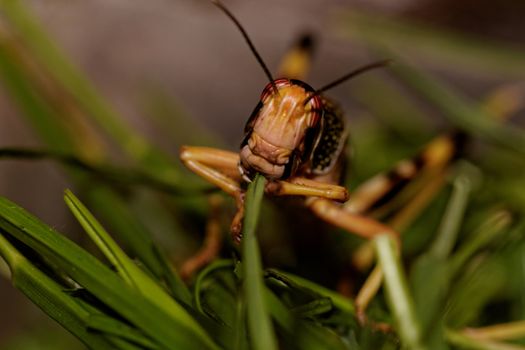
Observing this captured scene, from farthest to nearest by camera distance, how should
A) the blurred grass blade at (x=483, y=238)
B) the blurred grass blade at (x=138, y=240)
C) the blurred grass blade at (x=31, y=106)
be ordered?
the blurred grass blade at (x=31, y=106), the blurred grass blade at (x=483, y=238), the blurred grass blade at (x=138, y=240)

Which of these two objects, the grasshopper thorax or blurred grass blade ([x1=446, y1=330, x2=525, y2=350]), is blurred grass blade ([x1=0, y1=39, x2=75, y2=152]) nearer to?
the grasshopper thorax

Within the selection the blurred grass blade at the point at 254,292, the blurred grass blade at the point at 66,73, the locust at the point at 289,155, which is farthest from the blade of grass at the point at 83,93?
the blurred grass blade at the point at 254,292

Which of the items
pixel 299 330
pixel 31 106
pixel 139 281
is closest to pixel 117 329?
pixel 139 281

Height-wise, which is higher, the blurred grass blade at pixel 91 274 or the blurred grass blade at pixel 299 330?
the blurred grass blade at pixel 91 274

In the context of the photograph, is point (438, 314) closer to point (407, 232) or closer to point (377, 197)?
point (377, 197)

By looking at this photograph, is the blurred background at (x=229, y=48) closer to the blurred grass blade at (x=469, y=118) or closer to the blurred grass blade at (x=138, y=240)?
the blurred grass blade at (x=469, y=118)

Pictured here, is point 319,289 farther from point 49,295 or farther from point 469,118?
point 469,118

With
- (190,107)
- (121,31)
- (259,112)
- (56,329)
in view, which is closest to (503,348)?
(259,112)
